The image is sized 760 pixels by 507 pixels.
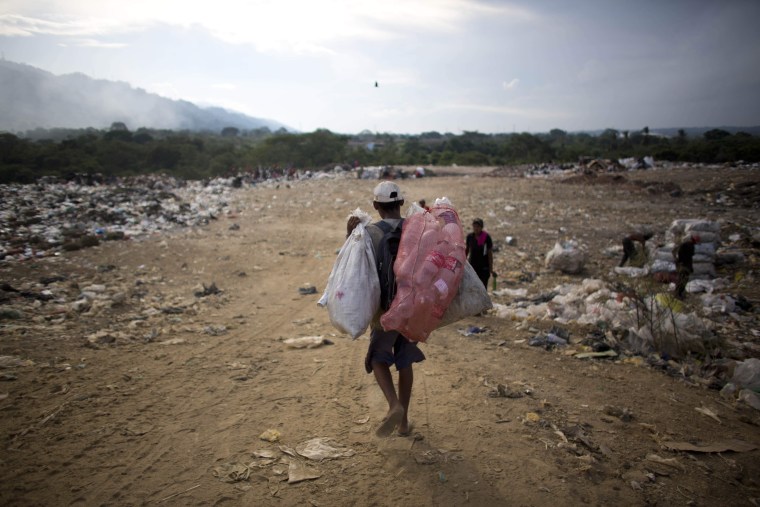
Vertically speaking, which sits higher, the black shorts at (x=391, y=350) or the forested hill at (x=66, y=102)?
the forested hill at (x=66, y=102)

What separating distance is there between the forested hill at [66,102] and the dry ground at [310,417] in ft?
91.1

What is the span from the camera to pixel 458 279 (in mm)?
2268

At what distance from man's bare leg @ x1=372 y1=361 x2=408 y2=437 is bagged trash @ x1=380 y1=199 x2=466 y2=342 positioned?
1.16ft

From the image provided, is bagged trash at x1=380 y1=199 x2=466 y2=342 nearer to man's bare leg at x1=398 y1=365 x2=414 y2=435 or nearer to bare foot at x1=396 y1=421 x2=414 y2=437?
man's bare leg at x1=398 y1=365 x2=414 y2=435

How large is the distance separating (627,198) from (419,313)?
1393 centimetres

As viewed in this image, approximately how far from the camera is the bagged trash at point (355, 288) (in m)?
2.21

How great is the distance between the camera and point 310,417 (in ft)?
9.55

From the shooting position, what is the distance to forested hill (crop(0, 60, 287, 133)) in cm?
4370

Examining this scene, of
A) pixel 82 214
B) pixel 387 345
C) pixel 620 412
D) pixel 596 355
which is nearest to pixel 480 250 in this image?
pixel 596 355

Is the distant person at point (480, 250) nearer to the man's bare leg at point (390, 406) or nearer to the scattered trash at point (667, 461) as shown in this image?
the scattered trash at point (667, 461)

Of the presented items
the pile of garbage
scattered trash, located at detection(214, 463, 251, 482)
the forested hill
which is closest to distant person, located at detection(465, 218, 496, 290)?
scattered trash, located at detection(214, 463, 251, 482)

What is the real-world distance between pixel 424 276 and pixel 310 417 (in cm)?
140

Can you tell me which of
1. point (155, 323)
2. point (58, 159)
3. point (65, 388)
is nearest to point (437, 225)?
point (65, 388)

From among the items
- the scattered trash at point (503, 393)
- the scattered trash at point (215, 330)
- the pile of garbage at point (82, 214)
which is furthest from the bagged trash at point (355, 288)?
the pile of garbage at point (82, 214)
